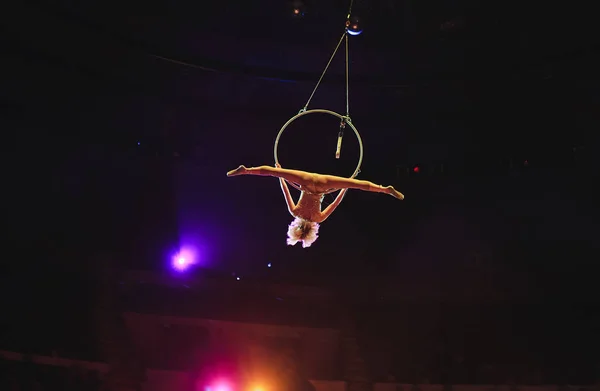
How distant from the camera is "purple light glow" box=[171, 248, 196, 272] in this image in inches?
331

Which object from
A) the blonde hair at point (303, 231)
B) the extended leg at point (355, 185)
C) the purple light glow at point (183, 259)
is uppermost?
the purple light glow at point (183, 259)

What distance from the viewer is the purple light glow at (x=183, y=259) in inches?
331

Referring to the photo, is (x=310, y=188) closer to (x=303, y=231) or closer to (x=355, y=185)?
(x=355, y=185)

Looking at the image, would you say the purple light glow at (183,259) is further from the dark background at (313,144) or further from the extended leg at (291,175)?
Answer: the extended leg at (291,175)

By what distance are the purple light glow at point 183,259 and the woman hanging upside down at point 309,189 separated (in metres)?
4.19

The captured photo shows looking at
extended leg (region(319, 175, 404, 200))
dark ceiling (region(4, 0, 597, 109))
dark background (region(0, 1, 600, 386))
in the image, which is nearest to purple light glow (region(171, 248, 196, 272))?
dark background (region(0, 1, 600, 386))

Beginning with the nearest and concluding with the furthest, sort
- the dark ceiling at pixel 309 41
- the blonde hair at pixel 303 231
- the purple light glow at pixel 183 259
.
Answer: the blonde hair at pixel 303 231, the dark ceiling at pixel 309 41, the purple light glow at pixel 183 259

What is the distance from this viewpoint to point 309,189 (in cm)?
445

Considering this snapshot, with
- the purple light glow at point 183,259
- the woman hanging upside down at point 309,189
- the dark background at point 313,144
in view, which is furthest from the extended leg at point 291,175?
the purple light glow at point 183,259

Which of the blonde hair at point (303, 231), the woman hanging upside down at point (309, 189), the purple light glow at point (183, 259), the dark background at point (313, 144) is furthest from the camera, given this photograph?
the purple light glow at point (183, 259)

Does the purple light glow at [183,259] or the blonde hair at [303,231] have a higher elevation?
the purple light glow at [183,259]

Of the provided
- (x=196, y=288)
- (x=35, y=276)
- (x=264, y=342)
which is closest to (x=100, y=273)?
(x=35, y=276)

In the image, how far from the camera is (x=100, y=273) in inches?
309

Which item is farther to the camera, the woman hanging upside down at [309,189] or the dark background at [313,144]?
the dark background at [313,144]
